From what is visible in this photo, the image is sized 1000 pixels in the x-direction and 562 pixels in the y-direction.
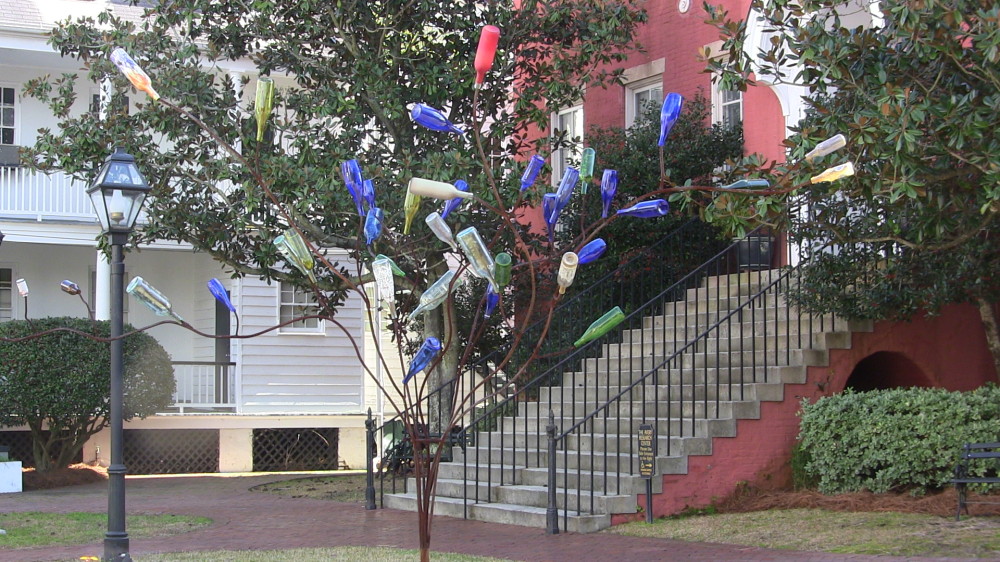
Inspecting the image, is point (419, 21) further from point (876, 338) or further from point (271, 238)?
point (876, 338)

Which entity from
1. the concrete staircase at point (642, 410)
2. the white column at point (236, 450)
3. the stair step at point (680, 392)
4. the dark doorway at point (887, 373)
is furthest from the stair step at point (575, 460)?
the white column at point (236, 450)

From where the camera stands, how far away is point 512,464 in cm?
1197

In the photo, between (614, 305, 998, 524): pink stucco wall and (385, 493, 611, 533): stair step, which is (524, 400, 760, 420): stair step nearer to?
(614, 305, 998, 524): pink stucco wall

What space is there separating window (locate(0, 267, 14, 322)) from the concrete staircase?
31.5 ft

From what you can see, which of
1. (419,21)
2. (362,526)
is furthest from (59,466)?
(419,21)

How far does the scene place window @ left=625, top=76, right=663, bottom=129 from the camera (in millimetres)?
16016

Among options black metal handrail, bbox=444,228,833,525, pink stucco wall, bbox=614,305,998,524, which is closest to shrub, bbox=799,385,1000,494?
pink stucco wall, bbox=614,305,998,524

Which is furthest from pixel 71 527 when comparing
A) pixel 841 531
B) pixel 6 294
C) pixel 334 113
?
pixel 6 294

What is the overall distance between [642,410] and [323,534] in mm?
3371

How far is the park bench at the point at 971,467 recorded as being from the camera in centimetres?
909

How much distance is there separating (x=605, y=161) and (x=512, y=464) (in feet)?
15.2

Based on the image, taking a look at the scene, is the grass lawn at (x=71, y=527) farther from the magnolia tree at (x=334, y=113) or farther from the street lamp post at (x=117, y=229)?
the magnolia tree at (x=334, y=113)

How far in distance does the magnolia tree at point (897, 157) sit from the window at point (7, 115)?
1389 cm

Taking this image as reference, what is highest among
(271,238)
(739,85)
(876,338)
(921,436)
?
(739,85)
